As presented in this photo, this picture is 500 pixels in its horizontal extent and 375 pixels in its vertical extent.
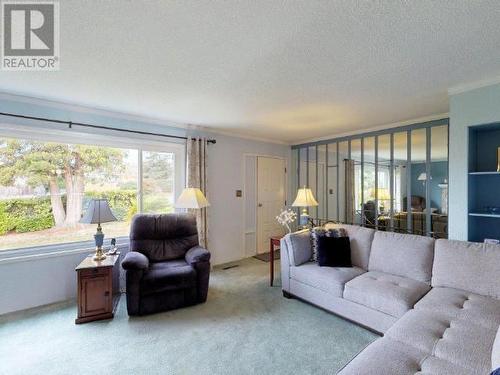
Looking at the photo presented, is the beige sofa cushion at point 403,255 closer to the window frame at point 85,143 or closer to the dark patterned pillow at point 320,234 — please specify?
the dark patterned pillow at point 320,234

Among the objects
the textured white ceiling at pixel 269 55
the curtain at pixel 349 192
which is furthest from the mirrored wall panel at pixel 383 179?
the textured white ceiling at pixel 269 55

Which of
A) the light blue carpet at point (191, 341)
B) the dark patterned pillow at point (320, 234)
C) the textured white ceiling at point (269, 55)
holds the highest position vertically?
the textured white ceiling at point (269, 55)

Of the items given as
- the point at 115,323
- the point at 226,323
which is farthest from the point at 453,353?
the point at 115,323

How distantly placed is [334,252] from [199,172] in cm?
233

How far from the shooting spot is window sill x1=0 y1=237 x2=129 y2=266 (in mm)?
2742

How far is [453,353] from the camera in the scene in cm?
136

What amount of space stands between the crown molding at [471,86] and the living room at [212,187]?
0.02 metres

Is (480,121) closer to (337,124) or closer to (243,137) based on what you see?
(337,124)

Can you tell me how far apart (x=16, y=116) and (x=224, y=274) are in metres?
3.22

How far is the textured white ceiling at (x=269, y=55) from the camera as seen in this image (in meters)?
1.49

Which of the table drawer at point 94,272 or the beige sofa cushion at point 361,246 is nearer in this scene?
the table drawer at point 94,272

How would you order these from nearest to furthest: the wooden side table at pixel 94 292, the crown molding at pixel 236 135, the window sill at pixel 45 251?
the wooden side table at pixel 94 292 < the window sill at pixel 45 251 < the crown molding at pixel 236 135

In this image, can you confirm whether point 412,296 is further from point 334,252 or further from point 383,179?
point 383,179

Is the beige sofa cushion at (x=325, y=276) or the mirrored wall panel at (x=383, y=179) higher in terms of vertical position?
the mirrored wall panel at (x=383, y=179)
